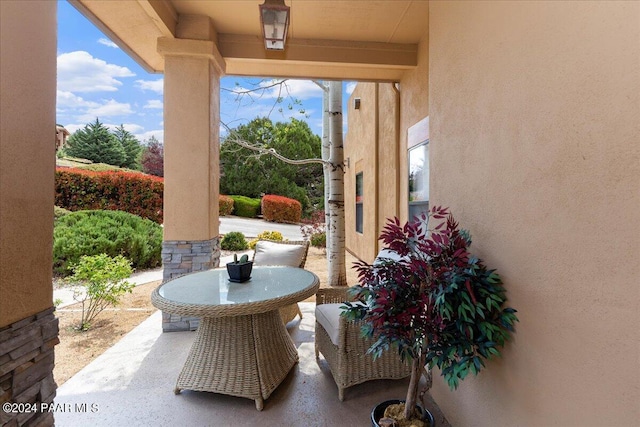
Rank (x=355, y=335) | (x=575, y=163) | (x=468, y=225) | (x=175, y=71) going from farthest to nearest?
(x=175, y=71), (x=355, y=335), (x=468, y=225), (x=575, y=163)

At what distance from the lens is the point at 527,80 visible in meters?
1.43

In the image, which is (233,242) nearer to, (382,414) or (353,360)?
(353,360)

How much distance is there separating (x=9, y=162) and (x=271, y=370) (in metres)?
2.11

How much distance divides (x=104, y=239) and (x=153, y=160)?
13916 millimetres

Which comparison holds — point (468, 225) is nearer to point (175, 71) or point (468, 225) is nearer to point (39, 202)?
point (39, 202)

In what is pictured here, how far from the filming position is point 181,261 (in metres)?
3.60

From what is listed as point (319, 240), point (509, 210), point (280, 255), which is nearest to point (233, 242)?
point (319, 240)

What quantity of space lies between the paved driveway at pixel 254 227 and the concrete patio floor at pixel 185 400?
843 centimetres

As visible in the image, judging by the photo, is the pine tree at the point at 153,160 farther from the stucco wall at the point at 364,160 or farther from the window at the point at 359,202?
the window at the point at 359,202

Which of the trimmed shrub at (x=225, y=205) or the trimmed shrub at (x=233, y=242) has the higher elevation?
the trimmed shrub at (x=225, y=205)

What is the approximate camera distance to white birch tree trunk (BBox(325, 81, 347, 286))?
18.4 feet

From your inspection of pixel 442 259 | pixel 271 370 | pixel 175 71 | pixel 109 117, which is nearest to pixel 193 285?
pixel 271 370

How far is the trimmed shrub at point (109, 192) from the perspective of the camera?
8.68 meters

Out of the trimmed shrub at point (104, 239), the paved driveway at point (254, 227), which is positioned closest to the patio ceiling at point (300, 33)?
the trimmed shrub at point (104, 239)
